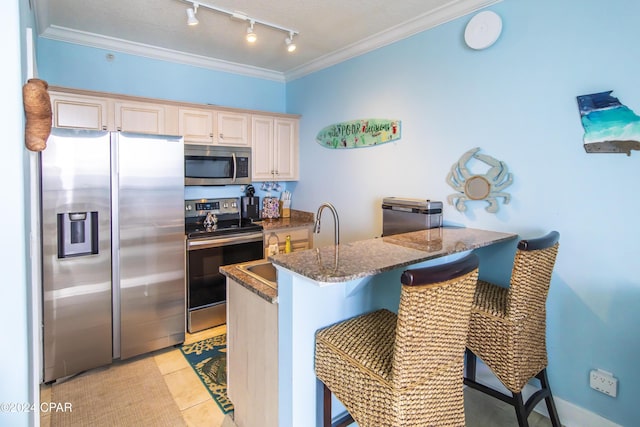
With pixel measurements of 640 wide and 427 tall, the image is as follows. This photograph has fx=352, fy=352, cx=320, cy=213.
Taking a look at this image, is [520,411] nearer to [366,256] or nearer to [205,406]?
[366,256]

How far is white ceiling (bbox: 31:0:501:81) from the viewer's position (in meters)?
2.49

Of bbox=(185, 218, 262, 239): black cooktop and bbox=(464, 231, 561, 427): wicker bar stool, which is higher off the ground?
bbox=(185, 218, 262, 239): black cooktop

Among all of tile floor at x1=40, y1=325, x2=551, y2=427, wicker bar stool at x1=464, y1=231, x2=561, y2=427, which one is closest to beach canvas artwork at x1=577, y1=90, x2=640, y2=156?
wicker bar stool at x1=464, y1=231, x2=561, y2=427

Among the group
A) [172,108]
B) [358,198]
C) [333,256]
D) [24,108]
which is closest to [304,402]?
[333,256]

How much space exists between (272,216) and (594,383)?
3.15m

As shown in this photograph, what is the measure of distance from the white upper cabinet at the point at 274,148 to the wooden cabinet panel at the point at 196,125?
48 cm

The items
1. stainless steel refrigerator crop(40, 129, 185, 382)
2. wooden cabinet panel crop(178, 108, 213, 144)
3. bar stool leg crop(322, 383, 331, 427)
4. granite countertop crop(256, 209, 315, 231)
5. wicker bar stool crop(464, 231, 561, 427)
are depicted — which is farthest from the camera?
granite countertop crop(256, 209, 315, 231)

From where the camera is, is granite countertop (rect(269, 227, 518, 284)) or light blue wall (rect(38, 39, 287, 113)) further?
light blue wall (rect(38, 39, 287, 113))

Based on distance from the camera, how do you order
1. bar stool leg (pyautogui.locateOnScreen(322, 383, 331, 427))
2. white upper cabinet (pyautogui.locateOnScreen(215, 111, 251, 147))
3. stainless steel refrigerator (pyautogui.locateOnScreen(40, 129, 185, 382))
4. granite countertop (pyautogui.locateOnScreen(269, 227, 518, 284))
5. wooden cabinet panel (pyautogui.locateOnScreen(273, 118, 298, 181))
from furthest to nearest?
wooden cabinet panel (pyautogui.locateOnScreen(273, 118, 298, 181)), white upper cabinet (pyautogui.locateOnScreen(215, 111, 251, 147)), stainless steel refrigerator (pyautogui.locateOnScreen(40, 129, 185, 382)), bar stool leg (pyautogui.locateOnScreen(322, 383, 331, 427)), granite countertop (pyautogui.locateOnScreen(269, 227, 518, 284))

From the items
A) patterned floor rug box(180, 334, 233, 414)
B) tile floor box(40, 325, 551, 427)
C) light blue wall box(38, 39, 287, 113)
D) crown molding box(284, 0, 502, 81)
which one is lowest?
tile floor box(40, 325, 551, 427)

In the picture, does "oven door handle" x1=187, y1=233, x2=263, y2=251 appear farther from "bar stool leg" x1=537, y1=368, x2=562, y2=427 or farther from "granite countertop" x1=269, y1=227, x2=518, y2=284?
"bar stool leg" x1=537, y1=368, x2=562, y2=427

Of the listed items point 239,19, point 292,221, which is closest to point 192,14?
point 239,19

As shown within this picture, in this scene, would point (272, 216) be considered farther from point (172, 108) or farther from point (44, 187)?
point (44, 187)

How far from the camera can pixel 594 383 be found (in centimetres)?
197
